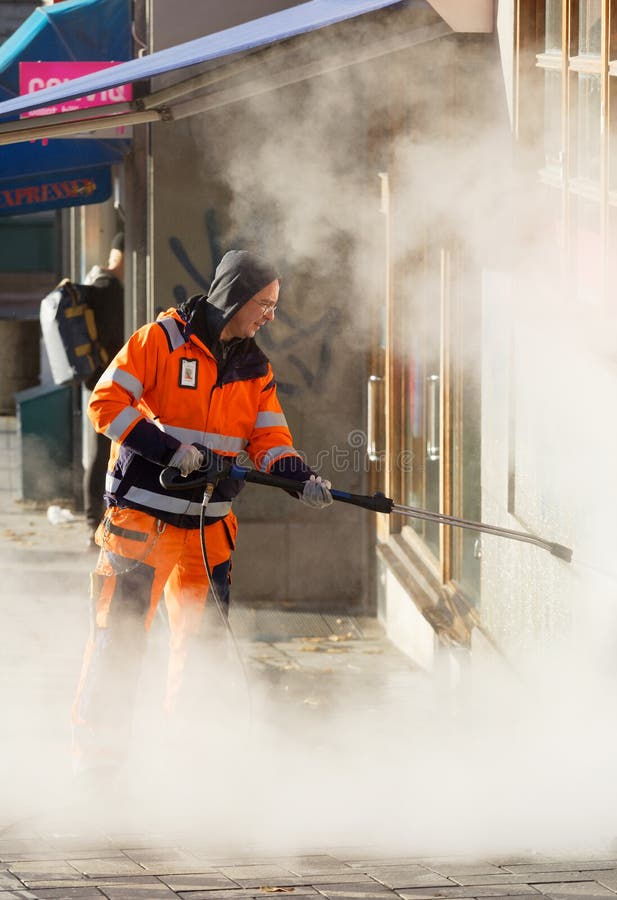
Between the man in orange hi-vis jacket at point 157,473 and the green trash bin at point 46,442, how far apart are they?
20.8 feet

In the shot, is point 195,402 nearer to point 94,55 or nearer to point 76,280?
point 94,55

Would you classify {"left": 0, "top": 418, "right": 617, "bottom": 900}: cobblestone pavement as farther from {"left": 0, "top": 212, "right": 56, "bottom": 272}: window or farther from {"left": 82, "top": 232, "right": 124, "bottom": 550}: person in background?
{"left": 0, "top": 212, "right": 56, "bottom": 272}: window

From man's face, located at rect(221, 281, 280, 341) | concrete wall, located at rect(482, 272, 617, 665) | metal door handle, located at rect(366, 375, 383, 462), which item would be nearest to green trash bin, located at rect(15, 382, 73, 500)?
metal door handle, located at rect(366, 375, 383, 462)

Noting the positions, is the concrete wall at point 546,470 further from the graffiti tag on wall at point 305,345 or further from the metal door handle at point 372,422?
the graffiti tag on wall at point 305,345

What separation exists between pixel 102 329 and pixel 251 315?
432 centimetres

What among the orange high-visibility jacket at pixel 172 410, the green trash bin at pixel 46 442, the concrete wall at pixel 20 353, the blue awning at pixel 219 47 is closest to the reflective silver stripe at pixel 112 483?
the orange high-visibility jacket at pixel 172 410

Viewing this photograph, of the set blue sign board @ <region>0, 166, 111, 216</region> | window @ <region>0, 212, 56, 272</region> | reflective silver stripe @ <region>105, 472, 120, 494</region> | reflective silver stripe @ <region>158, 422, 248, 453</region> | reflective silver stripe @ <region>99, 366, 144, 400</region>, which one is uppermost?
window @ <region>0, 212, 56, 272</region>

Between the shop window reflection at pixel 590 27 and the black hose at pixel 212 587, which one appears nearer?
the shop window reflection at pixel 590 27

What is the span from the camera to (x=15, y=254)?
2083cm

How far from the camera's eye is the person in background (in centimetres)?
895

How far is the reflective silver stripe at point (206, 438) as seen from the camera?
4727 millimetres

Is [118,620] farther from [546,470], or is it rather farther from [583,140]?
[583,140]

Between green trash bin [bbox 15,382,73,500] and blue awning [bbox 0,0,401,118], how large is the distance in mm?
5336

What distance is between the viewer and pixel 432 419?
22.6 ft
